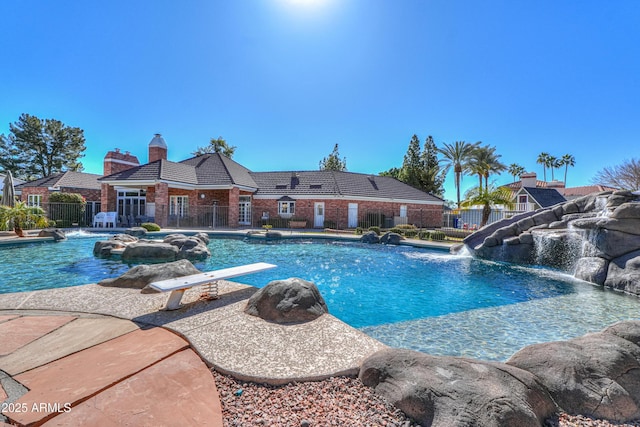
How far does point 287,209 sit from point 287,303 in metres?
21.1

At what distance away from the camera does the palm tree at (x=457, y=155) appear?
119 feet

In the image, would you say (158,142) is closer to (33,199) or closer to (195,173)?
(195,173)

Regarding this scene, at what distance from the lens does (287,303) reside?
13.0ft

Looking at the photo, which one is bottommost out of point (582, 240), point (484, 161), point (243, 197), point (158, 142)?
point (582, 240)

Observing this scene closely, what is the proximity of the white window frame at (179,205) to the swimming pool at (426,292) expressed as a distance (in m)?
10.5

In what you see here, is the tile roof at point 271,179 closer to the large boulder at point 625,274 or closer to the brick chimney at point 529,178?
the brick chimney at point 529,178

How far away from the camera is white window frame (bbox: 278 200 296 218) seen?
24766 mm

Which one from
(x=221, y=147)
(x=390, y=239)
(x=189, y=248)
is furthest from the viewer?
(x=221, y=147)

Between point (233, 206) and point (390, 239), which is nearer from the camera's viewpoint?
point (390, 239)

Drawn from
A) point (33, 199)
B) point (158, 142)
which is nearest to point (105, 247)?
point (158, 142)

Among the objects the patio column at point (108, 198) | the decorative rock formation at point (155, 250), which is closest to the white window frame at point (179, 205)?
the patio column at point (108, 198)

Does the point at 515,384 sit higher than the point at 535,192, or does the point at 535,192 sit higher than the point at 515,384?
the point at 535,192

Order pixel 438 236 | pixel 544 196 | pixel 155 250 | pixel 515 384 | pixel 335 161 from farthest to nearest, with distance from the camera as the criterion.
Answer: pixel 335 161 < pixel 544 196 < pixel 438 236 < pixel 155 250 < pixel 515 384

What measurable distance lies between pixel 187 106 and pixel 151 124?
11.9 meters
